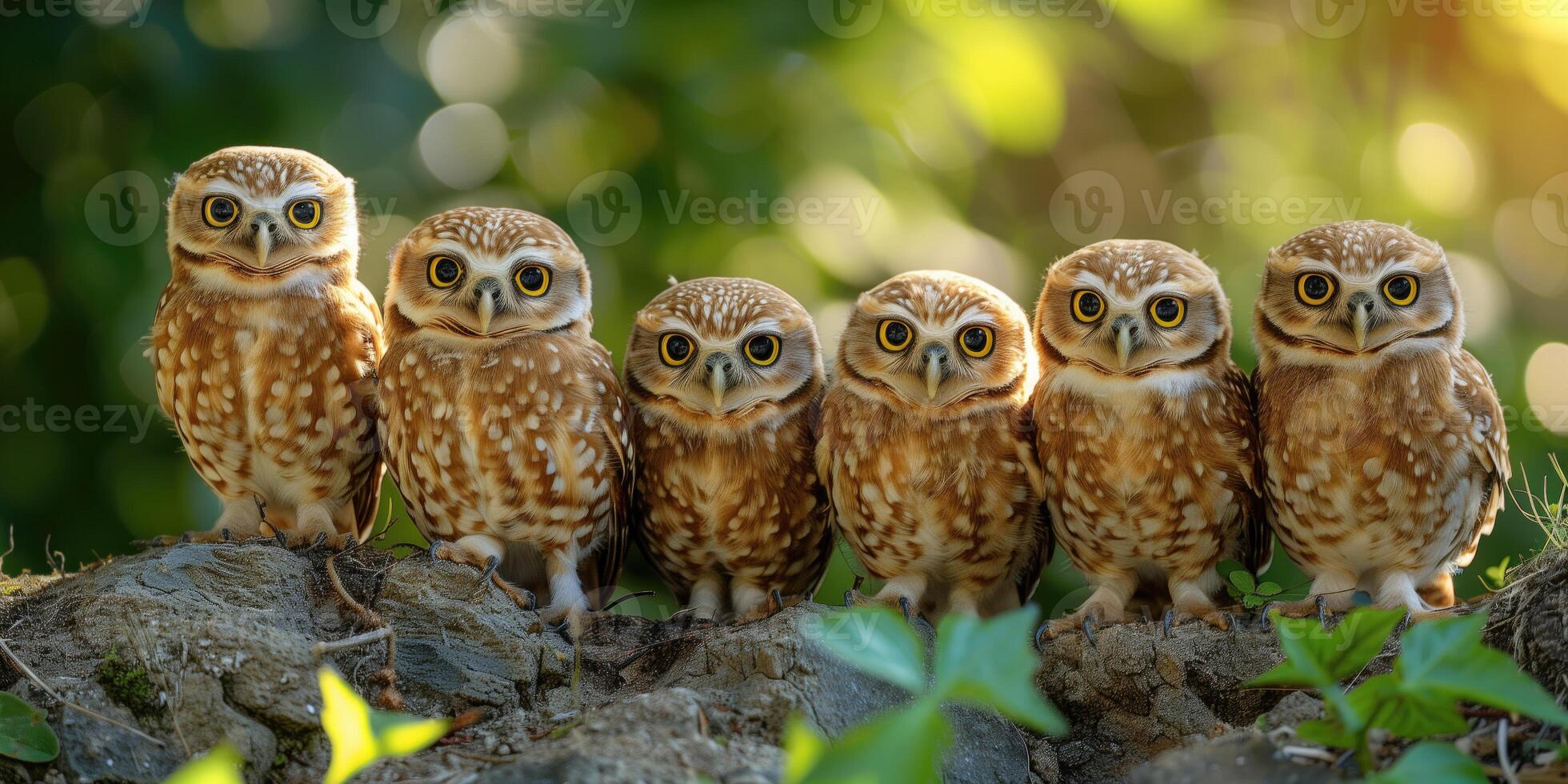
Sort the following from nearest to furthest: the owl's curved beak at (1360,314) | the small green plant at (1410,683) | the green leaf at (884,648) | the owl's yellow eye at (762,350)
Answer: the green leaf at (884,648)
the small green plant at (1410,683)
the owl's curved beak at (1360,314)
the owl's yellow eye at (762,350)

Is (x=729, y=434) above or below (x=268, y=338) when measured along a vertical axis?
below

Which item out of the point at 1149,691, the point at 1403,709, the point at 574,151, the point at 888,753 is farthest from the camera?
the point at 574,151

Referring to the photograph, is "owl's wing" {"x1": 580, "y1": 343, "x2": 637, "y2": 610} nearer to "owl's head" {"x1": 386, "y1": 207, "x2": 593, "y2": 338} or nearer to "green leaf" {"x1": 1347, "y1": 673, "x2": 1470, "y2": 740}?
"owl's head" {"x1": 386, "y1": 207, "x2": 593, "y2": 338}

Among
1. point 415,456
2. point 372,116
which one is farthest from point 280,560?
point 372,116

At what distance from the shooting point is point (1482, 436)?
105 inches

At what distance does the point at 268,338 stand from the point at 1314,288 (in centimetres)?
233

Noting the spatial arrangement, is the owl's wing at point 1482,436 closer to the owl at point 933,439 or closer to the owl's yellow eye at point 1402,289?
the owl's yellow eye at point 1402,289

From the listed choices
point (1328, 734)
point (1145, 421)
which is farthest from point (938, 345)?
point (1328, 734)

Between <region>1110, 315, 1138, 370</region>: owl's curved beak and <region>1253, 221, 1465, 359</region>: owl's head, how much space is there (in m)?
0.36

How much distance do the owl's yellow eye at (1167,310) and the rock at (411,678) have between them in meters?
0.97

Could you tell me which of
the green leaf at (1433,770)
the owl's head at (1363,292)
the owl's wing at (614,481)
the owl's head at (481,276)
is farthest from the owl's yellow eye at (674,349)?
the green leaf at (1433,770)

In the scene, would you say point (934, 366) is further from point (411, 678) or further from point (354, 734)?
point (354, 734)

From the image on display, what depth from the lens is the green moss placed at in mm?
2125

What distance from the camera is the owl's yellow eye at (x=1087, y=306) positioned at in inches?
108
